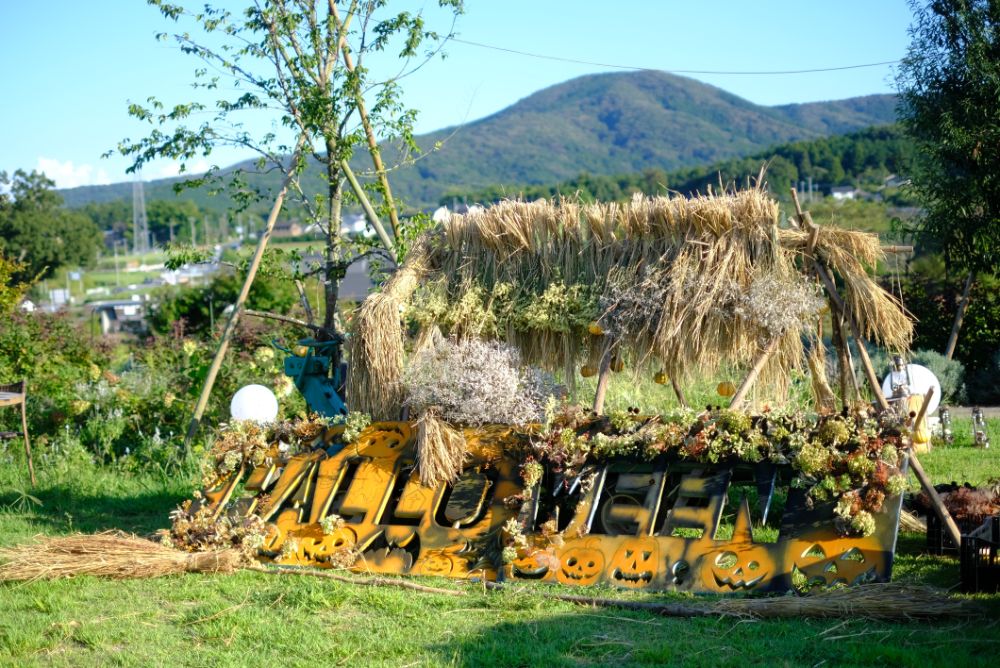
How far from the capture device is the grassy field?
441 cm

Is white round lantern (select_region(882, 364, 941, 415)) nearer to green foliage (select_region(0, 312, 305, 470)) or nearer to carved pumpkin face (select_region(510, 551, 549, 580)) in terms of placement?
carved pumpkin face (select_region(510, 551, 549, 580))

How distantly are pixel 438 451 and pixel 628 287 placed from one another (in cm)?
174

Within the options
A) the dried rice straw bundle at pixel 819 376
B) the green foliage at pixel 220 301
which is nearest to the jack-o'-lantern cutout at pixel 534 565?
the dried rice straw bundle at pixel 819 376

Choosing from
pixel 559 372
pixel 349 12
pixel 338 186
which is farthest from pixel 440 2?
pixel 559 372

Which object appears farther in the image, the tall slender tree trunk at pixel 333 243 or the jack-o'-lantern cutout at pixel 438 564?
the tall slender tree trunk at pixel 333 243

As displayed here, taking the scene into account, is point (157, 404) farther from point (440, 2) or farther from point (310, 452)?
point (440, 2)

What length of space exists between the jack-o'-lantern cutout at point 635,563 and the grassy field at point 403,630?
0.14 m

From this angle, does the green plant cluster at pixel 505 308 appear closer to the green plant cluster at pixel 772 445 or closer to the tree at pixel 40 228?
the green plant cluster at pixel 772 445

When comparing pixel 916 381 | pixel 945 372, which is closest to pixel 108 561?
pixel 916 381

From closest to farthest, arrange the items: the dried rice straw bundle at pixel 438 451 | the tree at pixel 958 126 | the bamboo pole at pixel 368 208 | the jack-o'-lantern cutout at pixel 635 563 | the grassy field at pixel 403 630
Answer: the grassy field at pixel 403 630 < the jack-o'-lantern cutout at pixel 635 563 < the dried rice straw bundle at pixel 438 451 < the bamboo pole at pixel 368 208 < the tree at pixel 958 126

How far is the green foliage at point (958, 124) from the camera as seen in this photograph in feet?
39.4

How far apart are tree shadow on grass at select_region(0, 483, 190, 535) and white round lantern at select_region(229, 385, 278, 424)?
864 mm

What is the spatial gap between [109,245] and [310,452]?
10993 centimetres

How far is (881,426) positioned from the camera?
5.48 metres
